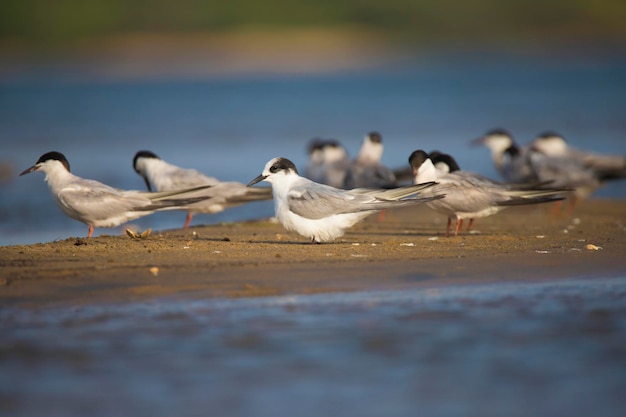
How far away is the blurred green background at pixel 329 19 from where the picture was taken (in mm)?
45094

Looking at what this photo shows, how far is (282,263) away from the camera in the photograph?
6273mm

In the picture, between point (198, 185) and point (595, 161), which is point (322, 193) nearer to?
point (198, 185)

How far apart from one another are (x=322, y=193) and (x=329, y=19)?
43.6 meters

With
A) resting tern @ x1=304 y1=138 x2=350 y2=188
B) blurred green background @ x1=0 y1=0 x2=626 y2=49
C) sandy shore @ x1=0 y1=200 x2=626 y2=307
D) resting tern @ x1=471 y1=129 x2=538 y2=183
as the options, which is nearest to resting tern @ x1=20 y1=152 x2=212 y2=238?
sandy shore @ x1=0 y1=200 x2=626 y2=307

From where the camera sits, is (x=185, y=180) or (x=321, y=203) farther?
(x=185, y=180)

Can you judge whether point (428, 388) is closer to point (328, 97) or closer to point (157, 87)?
point (328, 97)

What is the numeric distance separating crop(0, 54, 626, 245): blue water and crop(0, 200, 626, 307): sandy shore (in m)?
2.52

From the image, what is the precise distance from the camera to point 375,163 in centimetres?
1084

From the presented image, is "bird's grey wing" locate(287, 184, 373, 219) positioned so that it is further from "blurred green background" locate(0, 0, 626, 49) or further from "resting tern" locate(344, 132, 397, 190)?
"blurred green background" locate(0, 0, 626, 49)

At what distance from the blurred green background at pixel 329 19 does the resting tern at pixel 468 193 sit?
3739cm

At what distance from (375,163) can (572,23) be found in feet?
128

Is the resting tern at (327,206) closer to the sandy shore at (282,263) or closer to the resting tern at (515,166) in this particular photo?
the sandy shore at (282,263)

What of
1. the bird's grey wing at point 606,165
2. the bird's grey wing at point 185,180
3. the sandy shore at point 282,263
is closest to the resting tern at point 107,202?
the sandy shore at point 282,263

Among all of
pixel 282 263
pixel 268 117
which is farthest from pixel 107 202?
pixel 268 117
